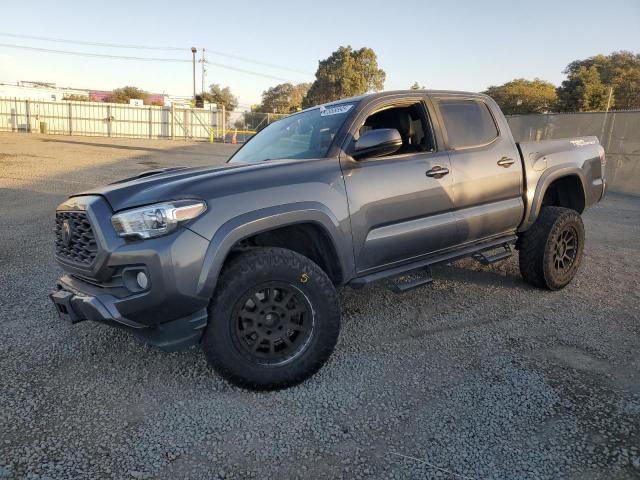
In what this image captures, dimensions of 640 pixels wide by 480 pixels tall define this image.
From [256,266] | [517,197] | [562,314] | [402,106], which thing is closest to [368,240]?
[256,266]

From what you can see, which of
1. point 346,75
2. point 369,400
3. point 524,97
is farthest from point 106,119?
point 524,97

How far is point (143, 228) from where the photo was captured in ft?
8.21

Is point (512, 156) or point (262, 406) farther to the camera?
point (512, 156)

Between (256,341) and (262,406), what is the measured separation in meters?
0.37

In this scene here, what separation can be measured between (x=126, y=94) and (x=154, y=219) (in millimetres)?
80594

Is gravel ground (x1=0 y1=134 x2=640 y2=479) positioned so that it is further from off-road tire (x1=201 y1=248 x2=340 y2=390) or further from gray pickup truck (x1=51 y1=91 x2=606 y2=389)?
gray pickup truck (x1=51 y1=91 x2=606 y2=389)

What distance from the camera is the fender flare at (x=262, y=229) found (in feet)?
8.38

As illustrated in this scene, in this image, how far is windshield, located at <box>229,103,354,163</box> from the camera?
135 inches

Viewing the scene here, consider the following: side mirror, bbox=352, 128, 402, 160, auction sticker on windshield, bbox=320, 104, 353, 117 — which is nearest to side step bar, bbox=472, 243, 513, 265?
side mirror, bbox=352, 128, 402, 160

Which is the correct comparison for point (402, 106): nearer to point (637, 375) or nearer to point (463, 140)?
point (463, 140)

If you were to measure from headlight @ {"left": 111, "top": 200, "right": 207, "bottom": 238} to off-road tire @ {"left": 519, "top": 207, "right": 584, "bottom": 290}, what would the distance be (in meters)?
3.31

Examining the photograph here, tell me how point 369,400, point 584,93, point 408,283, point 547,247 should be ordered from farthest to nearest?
point 584,93
point 547,247
point 408,283
point 369,400

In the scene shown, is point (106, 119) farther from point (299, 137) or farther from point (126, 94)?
point (126, 94)

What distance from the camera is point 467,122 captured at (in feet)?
13.5
